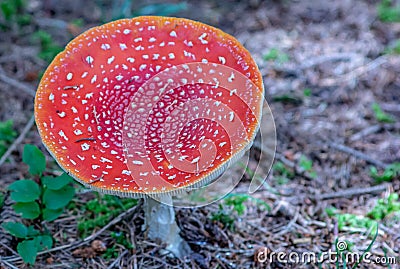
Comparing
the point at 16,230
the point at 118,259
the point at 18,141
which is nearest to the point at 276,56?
the point at 18,141

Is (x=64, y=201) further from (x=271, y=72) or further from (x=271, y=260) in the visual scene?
(x=271, y=72)

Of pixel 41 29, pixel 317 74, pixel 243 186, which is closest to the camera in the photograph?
pixel 243 186

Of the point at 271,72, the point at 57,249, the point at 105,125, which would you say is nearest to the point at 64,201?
the point at 57,249

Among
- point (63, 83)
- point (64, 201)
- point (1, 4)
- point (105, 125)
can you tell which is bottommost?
point (64, 201)

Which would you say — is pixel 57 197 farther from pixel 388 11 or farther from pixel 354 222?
pixel 388 11

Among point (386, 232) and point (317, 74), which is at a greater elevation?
point (317, 74)

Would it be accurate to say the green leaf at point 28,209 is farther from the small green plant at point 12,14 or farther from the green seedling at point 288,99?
the small green plant at point 12,14

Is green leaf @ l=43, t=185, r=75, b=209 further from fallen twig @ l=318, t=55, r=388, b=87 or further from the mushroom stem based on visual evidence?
fallen twig @ l=318, t=55, r=388, b=87
